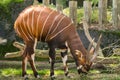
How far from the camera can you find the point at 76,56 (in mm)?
7391

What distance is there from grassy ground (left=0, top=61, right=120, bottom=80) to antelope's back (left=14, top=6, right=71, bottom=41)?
972mm

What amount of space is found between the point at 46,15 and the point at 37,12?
0.63 ft

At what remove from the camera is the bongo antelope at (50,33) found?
7.34 m

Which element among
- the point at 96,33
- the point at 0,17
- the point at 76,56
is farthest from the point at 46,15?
the point at 96,33

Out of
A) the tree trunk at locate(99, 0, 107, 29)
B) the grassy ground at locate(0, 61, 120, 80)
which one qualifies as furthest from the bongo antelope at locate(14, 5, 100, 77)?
the tree trunk at locate(99, 0, 107, 29)

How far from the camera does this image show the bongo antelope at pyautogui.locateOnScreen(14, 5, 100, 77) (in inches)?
289

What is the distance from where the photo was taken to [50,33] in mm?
7328

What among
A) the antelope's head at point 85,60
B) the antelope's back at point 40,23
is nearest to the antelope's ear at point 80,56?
the antelope's head at point 85,60

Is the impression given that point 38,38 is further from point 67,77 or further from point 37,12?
point 67,77

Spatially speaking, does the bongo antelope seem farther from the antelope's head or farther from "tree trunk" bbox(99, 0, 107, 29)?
"tree trunk" bbox(99, 0, 107, 29)

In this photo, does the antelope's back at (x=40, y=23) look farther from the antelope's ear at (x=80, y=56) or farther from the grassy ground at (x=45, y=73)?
the grassy ground at (x=45, y=73)

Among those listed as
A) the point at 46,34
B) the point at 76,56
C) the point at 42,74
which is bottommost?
the point at 42,74

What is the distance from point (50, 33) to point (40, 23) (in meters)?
0.29

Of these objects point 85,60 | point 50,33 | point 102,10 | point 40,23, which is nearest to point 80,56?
point 85,60
